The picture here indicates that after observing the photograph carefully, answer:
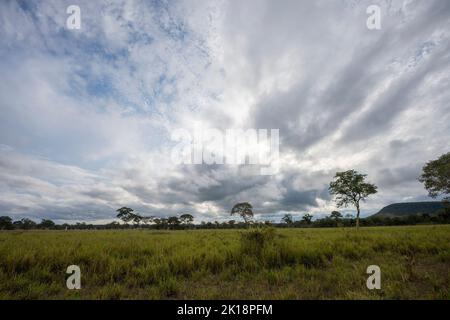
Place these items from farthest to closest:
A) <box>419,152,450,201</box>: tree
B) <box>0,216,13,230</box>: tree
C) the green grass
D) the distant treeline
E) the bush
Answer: <box>0,216,13,230</box>: tree
the distant treeline
<box>419,152,450,201</box>: tree
the bush
the green grass

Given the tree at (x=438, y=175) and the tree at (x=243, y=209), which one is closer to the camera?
the tree at (x=438, y=175)

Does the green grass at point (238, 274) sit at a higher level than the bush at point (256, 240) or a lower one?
lower

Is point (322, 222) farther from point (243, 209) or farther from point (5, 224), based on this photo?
point (5, 224)

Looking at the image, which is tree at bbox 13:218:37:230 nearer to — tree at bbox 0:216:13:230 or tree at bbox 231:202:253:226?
tree at bbox 0:216:13:230

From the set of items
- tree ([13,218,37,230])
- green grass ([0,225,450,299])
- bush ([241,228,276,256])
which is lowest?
tree ([13,218,37,230])

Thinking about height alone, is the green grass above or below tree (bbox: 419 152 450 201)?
below

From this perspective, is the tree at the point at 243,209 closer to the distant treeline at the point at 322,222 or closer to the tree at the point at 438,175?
the distant treeline at the point at 322,222

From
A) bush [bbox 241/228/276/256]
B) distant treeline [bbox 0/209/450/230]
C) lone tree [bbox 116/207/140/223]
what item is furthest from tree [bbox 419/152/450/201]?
lone tree [bbox 116/207/140/223]

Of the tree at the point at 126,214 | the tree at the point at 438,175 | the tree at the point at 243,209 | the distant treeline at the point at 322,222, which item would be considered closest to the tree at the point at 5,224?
the distant treeline at the point at 322,222

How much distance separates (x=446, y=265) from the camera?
5164mm

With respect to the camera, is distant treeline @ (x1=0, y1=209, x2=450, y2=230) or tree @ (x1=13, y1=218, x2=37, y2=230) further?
tree @ (x1=13, y1=218, x2=37, y2=230)

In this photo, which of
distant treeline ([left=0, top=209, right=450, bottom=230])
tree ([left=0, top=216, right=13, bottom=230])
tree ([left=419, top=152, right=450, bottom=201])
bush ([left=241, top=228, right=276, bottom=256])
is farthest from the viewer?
tree ([left=0, top=216, right=13, bottom=230])
